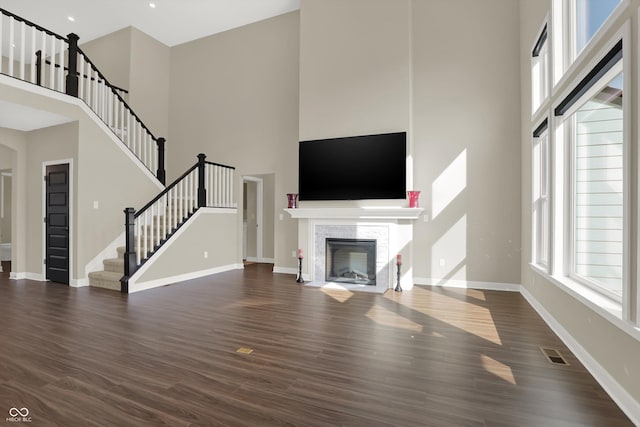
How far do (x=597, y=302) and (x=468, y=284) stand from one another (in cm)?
323

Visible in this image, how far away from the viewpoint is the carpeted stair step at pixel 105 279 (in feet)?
18.2

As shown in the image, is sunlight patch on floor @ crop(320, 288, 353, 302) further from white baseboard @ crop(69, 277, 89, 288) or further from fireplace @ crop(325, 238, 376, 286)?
white baseboard @ crop(69, 277, 89, 288)

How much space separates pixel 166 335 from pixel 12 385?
3.89ft

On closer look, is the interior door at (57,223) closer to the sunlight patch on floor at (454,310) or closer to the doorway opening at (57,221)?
the doorway opening at (57,221)

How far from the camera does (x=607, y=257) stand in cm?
278

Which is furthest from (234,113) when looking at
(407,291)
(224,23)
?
(407,291)

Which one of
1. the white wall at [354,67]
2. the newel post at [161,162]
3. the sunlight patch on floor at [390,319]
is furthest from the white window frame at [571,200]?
the newel post at [161,162]

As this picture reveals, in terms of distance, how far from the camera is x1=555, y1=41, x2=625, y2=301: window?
2557 millimetres

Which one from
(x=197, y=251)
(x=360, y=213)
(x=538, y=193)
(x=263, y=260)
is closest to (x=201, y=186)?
(x=197, y=251)

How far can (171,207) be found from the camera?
267 inches

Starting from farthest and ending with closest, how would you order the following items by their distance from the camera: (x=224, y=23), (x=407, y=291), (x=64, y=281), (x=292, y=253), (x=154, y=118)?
(x=154, y=118) → (x=224, y=23) → (x=292, y=253) → (x=64, y=281) → (x=407, y=291)

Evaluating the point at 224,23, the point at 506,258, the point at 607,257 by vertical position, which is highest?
the point at 224,23

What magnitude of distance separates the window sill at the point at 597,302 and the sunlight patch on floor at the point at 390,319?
1400mm

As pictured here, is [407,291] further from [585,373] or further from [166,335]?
[166,335]
